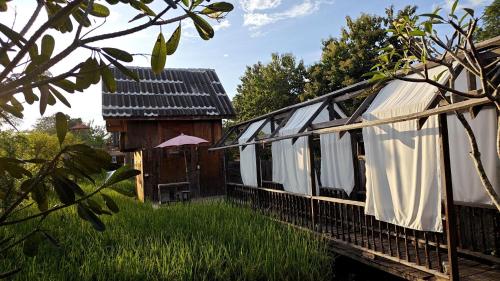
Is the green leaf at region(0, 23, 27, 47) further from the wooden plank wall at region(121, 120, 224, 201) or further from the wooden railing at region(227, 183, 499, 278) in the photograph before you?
the wooden plank wall at region(121, 120, 224, 201)

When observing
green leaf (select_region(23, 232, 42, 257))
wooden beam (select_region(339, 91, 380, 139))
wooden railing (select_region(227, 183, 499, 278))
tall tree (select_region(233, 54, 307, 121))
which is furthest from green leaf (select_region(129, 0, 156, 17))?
tall tree (select_region(233, 54, 307, 121))

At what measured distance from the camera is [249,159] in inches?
347

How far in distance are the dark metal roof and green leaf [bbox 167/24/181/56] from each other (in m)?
9.65

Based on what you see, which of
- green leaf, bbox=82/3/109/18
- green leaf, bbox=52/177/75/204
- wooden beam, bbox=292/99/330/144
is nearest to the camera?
green leaf, bbox=52/177/75/204

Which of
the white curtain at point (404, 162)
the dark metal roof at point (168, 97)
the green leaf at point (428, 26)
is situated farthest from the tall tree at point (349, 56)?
the green leaf at point (428, 26)

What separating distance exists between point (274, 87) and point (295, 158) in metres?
16.8

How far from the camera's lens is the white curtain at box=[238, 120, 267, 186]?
856 cm

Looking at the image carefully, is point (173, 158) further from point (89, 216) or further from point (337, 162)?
point (89, 216)

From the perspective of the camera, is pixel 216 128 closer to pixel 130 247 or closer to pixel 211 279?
pixel 130 247

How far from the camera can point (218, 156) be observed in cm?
1105

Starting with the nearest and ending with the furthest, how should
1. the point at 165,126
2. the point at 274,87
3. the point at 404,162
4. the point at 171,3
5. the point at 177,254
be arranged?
the point at 171,3, the point at 404,162, the point at 177,254, the point at 165,126, the point at 274,87

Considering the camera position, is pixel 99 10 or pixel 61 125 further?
pixel 99 10

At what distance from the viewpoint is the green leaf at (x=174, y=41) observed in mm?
1014

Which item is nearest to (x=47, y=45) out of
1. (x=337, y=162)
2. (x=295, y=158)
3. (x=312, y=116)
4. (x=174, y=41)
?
(x=174, y=41)
